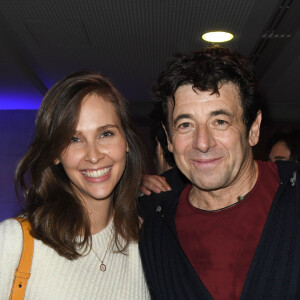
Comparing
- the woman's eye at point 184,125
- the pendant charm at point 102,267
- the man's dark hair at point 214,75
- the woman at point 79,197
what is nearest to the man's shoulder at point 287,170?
the man's dark hair at point 214,75

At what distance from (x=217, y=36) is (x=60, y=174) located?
357 cm

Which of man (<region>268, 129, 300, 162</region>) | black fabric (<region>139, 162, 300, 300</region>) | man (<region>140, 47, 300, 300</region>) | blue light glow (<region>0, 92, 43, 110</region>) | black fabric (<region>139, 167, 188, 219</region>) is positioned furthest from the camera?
blue light glow (<region>0, 92, 43, 110</region>)

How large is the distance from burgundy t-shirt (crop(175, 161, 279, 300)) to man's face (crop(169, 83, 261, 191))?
0.13 metres

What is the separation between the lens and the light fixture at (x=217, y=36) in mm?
5461

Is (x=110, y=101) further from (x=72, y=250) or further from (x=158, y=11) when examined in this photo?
(x=158, y=11)

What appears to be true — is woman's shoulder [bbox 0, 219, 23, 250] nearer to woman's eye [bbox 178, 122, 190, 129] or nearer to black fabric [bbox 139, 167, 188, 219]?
black fabric [bbox 139, 167, 188, 219]

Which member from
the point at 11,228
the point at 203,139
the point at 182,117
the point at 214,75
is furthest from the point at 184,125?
the point at 11,228

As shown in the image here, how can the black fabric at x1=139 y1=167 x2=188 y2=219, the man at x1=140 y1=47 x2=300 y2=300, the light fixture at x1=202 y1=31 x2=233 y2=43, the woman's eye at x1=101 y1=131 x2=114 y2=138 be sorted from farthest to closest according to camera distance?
the light fixture at x1=202 y1=31 x2=233 y2=43 < the black fabric at x1=139 y1=167 x2=188 y2=219 < the woman's eye at x1=101 y1=131 x2=114 y2=138 < the man at x1=140 y1=47 x2=300 y2=300

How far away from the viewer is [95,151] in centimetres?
230

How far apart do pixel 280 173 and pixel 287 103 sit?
7710mm

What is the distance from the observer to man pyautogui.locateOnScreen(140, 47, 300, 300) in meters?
2.11

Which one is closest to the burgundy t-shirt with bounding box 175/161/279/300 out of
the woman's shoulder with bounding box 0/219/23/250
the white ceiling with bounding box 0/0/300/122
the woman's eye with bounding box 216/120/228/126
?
the woman's eye with bounding box 216/120/228/126

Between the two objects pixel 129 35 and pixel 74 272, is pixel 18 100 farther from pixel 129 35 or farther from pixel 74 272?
pixel 74 272

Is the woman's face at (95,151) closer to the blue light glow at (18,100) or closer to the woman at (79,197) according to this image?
the woman at (79,197)
